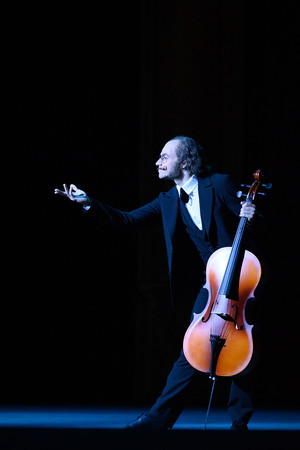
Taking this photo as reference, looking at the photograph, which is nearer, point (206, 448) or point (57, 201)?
point (206, 448)

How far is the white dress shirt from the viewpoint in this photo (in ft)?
10.5

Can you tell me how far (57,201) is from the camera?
485 cm

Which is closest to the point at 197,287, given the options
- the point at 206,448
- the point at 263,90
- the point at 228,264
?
the point at 228,264

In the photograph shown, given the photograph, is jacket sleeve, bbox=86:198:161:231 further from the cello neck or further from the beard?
the cello neck

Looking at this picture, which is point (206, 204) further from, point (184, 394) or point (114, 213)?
point (184, 394)

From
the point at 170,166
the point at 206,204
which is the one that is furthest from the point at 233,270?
the point at 170,166

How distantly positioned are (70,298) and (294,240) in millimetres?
1618

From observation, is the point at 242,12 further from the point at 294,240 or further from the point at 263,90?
the point at 294,240

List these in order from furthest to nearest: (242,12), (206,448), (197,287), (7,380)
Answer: (242,12)
(7,380)
(197,287)
(206,448)

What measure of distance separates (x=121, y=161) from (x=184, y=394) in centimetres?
236

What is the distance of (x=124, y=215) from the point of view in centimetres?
333

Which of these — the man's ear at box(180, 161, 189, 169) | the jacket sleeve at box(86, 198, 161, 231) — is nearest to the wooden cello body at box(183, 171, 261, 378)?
the man's ear at box(180, 161, 189, 169)

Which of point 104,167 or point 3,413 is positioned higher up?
point 104,167

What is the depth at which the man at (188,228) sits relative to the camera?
9.83ft
